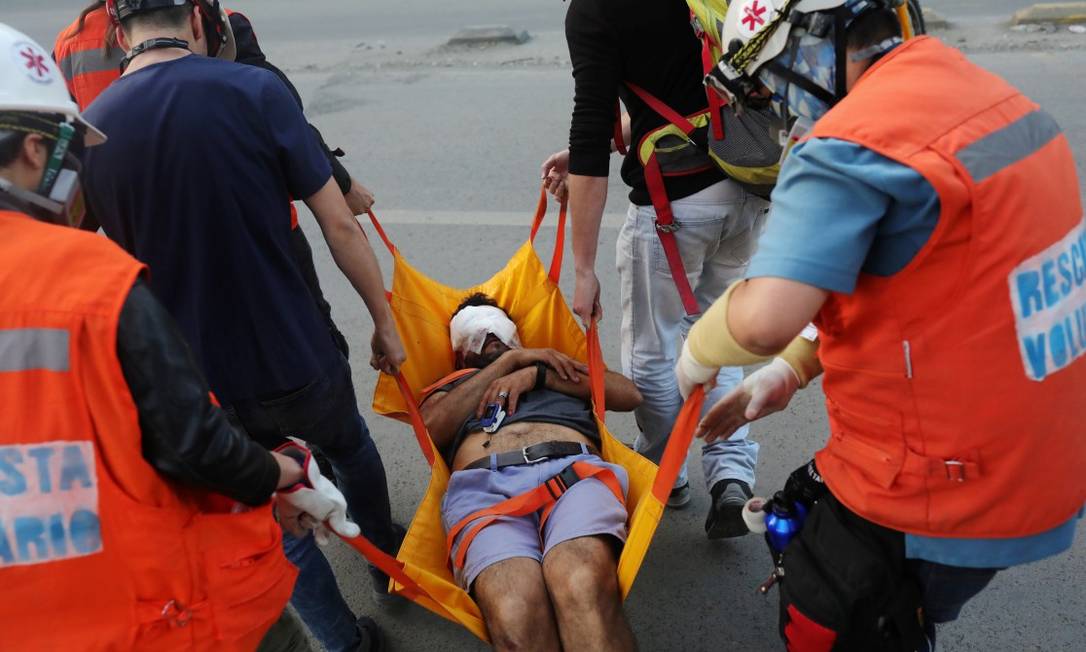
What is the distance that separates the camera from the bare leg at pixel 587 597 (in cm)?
214

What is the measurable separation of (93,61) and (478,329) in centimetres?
146

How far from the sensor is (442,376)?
10.5ft

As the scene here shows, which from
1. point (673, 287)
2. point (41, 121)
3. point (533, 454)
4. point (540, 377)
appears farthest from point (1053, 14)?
point (41, 121)

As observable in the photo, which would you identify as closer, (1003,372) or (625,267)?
(1003,372)

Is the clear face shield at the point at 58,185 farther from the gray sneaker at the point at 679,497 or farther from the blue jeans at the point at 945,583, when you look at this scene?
the gray sneaker at the point at 679,497

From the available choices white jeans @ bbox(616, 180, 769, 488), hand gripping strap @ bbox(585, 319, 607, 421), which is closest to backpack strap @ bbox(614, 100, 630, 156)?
white jeans @ bbox(616, 180, 769, 488)

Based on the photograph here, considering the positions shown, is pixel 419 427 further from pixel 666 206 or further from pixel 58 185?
pixel 58 185

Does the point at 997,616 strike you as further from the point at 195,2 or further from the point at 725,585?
the point at 195,2

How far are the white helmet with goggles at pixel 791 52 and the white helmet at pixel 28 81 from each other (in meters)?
1.14

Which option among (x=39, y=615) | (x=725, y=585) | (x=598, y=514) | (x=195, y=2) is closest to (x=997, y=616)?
(x=725, y=585)

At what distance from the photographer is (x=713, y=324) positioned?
1.52 metres

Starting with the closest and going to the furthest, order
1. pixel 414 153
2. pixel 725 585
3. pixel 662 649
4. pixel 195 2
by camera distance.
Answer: pixel 195 2 → pixel 662 649 → pixel 725 585 → pixel 414 153

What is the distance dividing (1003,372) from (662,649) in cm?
150

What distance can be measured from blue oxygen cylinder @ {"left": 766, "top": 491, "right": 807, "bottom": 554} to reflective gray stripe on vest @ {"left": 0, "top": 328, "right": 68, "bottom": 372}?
1325mm
